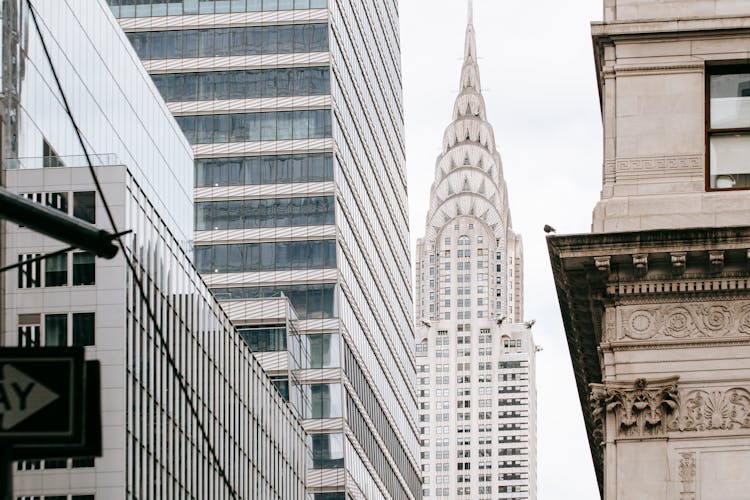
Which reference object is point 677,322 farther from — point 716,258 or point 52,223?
point 52,223

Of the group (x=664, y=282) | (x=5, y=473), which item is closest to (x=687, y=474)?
(x=664, y=282)

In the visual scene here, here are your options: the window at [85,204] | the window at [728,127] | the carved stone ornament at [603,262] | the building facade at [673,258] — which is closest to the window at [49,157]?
the window at [85,204]

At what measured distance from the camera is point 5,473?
10336mm

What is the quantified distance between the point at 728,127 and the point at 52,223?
23508 mm

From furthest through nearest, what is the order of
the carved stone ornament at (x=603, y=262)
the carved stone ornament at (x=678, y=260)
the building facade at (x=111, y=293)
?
the building facade at (x=111, y=293) → the carved stone ornament at (x=603, y=262) → the carved stone ornament at (x=678, y=260)

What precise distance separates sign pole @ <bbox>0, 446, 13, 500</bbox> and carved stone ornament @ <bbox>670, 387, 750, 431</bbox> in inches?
897

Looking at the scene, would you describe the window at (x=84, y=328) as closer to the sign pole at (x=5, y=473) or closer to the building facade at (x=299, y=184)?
the building facade at (x=299, y=184)

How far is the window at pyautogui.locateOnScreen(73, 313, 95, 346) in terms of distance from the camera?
61.7 metres

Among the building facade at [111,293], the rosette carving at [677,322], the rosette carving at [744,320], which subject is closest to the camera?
the rosette carving at [744,320]

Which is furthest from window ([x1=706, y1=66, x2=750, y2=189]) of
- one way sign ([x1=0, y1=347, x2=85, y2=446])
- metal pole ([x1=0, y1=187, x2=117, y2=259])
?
one way sign ([x1=0, y1=347, x2=85, y2=446])

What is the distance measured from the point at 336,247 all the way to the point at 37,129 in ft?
184

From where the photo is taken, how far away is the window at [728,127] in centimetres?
3266

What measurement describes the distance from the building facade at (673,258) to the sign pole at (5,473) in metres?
22.2

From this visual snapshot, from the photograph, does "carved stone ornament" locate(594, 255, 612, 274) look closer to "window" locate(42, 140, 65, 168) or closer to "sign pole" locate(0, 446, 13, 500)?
"sign pole" locate(0, 446, 13, 500)
